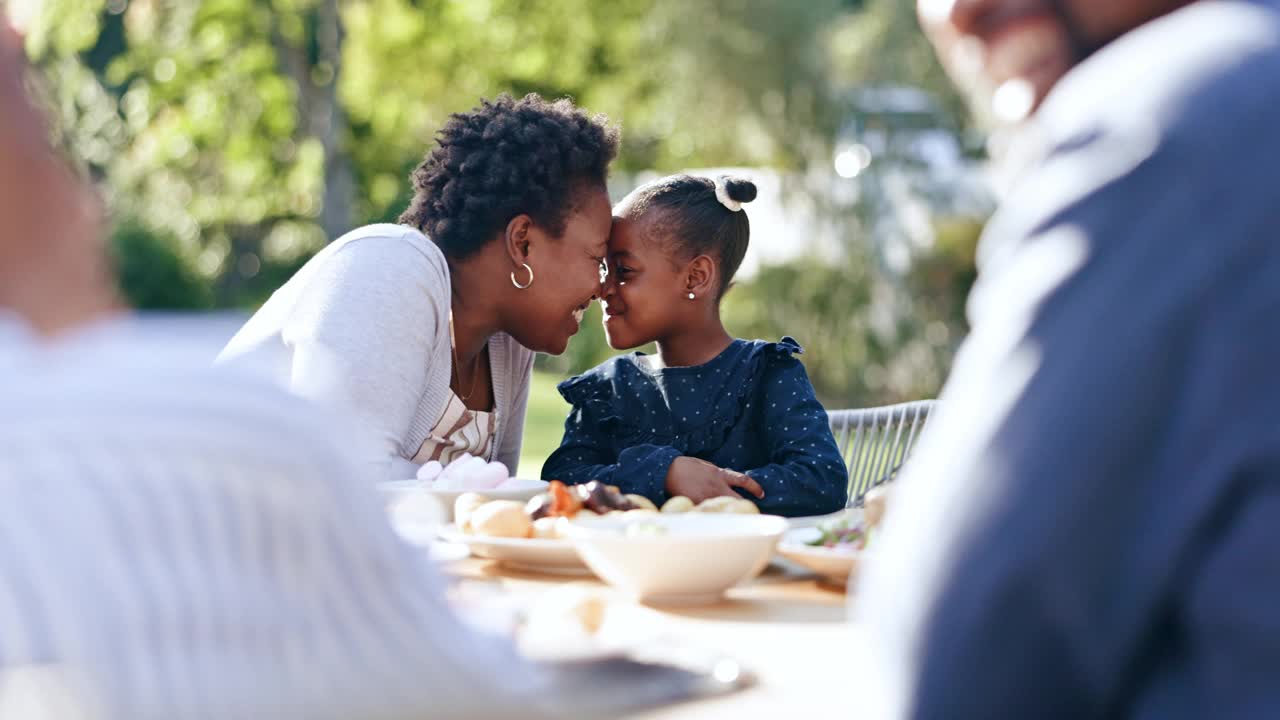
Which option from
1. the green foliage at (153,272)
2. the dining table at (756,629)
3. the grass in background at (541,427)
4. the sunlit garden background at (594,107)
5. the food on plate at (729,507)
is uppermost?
the sunlit garden background at (594,107)

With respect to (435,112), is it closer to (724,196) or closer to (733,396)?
(724,196)

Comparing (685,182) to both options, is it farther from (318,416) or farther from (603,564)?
(318,416)

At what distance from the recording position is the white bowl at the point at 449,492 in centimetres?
216

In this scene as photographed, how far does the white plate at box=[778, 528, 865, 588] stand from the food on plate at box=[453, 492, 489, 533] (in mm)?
464

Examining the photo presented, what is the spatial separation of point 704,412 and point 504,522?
1.42 m

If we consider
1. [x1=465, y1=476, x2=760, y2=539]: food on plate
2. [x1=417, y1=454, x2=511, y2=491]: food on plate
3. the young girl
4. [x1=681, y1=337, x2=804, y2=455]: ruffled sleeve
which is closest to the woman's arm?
[x1=417, y1=454, x2=511, y2=491]: food on plate

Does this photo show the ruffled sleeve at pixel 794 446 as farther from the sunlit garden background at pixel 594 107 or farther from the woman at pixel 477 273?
the sunlit garden background at pixel 594 107

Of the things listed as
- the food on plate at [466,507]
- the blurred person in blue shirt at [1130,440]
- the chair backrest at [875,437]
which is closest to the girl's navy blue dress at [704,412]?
the chair backrest at [875,437]

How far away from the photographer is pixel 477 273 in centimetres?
319

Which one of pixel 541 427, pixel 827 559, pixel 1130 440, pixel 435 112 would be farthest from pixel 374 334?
pixel 435 112

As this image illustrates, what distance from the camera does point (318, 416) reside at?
0.84 meters

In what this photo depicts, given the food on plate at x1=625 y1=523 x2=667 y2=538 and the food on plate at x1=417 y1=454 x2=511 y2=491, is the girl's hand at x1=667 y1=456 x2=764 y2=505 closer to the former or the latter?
the food on plate at x1=417 y1=454 x2=511 y2=491

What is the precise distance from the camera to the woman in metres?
2.79

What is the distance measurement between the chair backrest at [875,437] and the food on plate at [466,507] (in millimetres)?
1364
